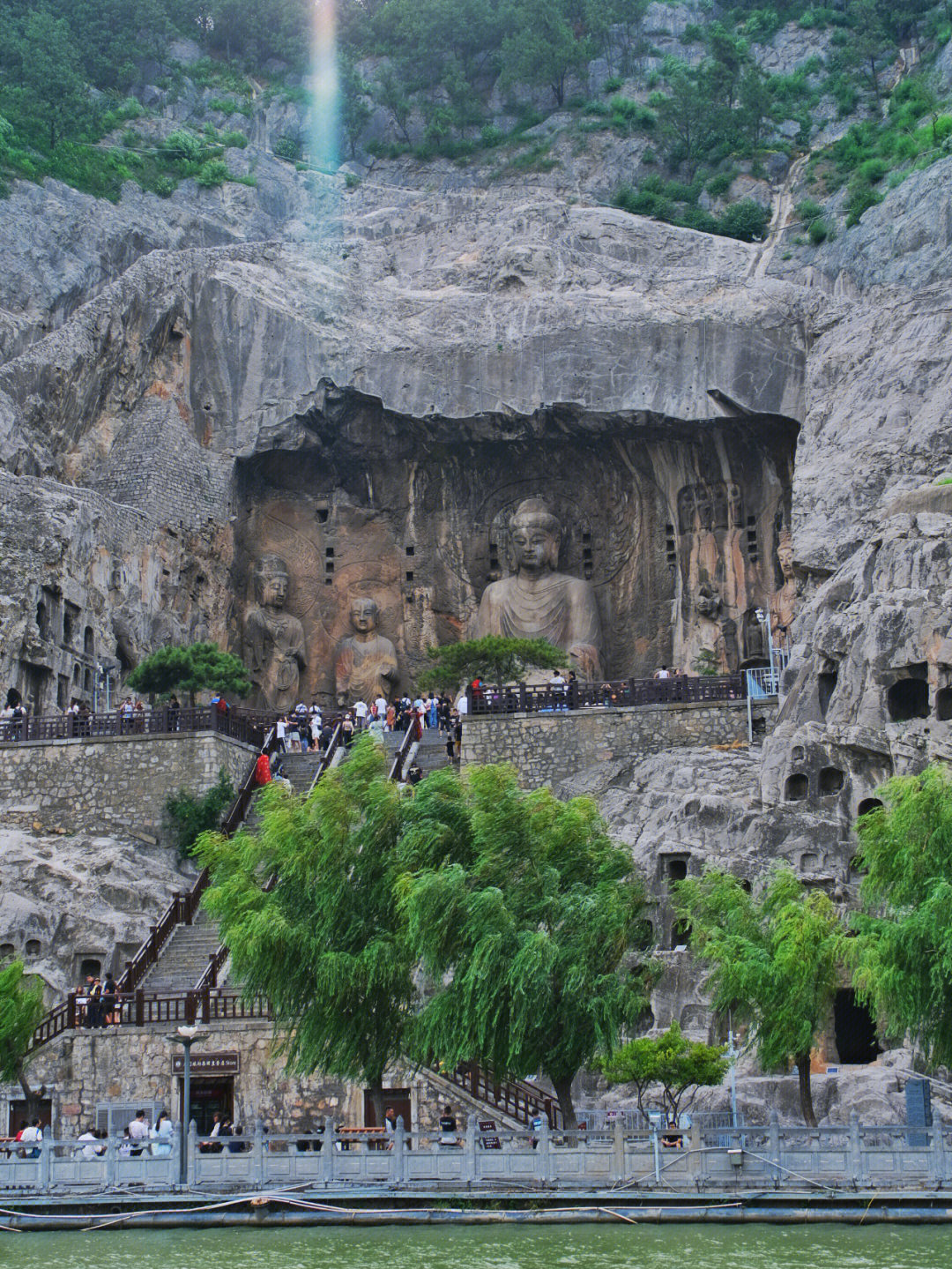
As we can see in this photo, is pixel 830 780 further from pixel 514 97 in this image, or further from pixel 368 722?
pixel 514 97

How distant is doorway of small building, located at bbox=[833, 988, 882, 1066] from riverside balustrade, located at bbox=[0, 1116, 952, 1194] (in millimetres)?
7606

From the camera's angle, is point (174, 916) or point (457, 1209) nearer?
point (457, 1209)

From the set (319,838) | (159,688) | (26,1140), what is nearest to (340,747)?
(159,688)

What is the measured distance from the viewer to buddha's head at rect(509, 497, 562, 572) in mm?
46312

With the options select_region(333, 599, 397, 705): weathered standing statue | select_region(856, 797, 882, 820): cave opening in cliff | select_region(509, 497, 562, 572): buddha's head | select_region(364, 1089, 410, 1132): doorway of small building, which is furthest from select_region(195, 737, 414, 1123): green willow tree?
select_region(509, 497, 562, 572): buddha's head

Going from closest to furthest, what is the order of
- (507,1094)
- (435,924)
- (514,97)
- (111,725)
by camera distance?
(435,924), (507,1094), (111,725), (514,97)

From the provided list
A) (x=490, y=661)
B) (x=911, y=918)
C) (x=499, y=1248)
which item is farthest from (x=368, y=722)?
(x=499, y=1248)

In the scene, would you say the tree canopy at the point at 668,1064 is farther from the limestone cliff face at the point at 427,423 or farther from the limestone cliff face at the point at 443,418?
the limestone cliff face at the point at 427,423

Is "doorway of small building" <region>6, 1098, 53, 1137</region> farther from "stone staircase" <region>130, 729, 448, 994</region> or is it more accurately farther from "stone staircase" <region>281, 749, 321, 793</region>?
"stone staircase" <region>281, 749, 321, 793</region>

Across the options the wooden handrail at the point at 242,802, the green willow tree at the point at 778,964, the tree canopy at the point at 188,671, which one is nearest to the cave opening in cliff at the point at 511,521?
the tree canopy at the point at 188,671

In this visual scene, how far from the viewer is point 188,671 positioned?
→ 38500 millimetres

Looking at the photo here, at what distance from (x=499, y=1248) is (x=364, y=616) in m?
29.2

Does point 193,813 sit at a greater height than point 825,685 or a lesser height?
lesser

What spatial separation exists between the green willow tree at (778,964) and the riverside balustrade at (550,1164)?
81.7 inches
